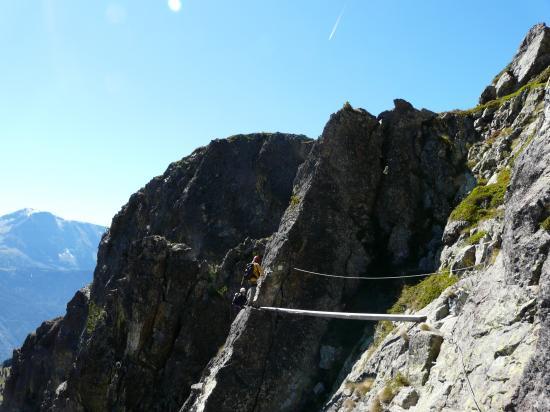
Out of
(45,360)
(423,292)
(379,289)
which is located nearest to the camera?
(423,292)

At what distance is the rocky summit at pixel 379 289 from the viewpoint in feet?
37.0

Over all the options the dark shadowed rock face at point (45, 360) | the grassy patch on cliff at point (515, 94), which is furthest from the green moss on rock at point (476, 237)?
the dark shadowed rock face at point (45, 360)

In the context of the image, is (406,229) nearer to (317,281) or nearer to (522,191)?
(317,281)

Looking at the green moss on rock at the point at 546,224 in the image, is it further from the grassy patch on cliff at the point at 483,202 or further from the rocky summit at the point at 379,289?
the grassy patch on cliff at the point at 483,202

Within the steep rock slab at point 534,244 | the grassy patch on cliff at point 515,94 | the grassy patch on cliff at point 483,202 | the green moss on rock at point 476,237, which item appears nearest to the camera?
the steep rock slab at point 534,244

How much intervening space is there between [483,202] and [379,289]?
21.7 feet

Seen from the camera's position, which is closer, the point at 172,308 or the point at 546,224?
the point at 546,224

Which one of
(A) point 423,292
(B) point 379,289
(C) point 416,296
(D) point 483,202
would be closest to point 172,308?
(B) point 379,289

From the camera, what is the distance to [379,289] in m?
23.1

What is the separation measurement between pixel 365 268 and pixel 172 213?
54.2 meters

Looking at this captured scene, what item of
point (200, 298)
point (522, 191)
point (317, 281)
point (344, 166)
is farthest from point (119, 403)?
point (522, 191)

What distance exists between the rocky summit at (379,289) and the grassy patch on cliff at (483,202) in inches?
3.9

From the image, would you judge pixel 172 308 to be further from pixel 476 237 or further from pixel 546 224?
pixel 546 224

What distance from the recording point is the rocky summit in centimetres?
1127
